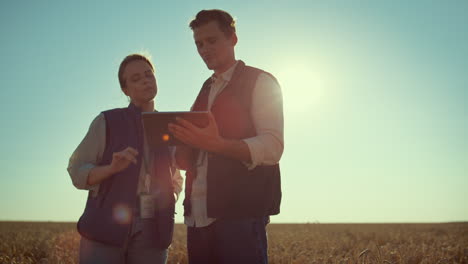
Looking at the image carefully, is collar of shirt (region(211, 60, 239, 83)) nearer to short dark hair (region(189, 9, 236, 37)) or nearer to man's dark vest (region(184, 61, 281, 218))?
man's dark vest (region(184, 61, 281, 218))

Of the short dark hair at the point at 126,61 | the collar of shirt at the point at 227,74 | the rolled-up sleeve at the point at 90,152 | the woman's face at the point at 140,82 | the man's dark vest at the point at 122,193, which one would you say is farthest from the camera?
the short dark hair at the point at 126,61

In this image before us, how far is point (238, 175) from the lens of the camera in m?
3.04

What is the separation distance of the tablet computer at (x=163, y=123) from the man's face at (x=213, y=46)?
72cm

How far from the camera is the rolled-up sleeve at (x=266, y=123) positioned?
289 cm

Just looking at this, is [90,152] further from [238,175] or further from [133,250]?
[238,175]

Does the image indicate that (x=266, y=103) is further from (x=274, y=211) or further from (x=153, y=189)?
(x=153, y=189)

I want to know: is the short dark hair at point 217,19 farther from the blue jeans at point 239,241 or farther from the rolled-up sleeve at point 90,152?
the blue jeans at point 239,241

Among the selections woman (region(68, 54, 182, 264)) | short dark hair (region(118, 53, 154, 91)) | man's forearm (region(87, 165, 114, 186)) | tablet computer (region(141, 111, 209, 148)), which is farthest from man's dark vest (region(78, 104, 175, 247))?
tablet computer (region(141, 111, 209, 148))

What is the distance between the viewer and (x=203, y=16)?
139 inches

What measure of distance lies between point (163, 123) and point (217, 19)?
3.45 feet

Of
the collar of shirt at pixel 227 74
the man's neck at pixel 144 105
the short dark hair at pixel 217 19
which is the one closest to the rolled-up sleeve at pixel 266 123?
the collar of shirt at pixel 227 74

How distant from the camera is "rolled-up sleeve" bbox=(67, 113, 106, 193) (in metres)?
3.88

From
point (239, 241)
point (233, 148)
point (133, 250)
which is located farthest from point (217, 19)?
point (133, 250)

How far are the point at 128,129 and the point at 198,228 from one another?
1.29 meters
